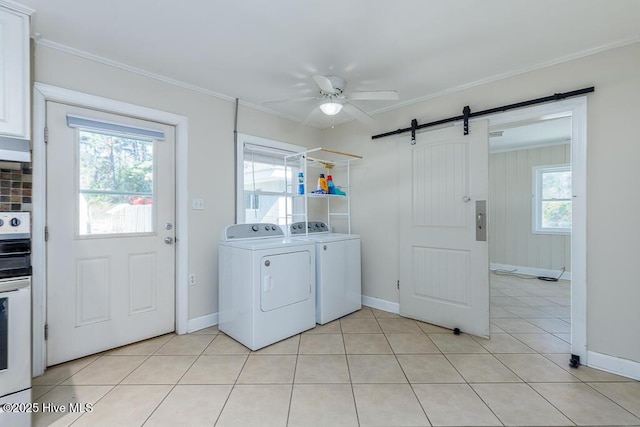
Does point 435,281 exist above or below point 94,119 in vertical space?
below

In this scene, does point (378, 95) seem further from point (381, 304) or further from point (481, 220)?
point (381, 304)

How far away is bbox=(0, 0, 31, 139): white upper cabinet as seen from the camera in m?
1.58

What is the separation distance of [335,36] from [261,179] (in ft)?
6.04

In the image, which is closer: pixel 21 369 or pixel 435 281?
pixel 21 369

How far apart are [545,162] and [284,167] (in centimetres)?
479

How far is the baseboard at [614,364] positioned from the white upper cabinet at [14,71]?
409cm

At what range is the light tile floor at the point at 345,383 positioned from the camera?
1.61 m

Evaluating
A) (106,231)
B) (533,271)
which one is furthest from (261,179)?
(533,271)

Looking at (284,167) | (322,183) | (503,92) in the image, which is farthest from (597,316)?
(284,167)

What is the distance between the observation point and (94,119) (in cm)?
228

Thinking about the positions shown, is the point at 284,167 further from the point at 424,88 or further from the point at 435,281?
the point at 435,281

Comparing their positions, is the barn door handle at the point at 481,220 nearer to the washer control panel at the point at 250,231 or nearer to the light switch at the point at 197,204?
the washer control panel at the point at 250,231

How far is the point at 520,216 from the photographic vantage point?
5410 mm

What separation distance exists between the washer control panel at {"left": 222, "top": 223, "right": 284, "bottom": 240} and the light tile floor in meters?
0.96
